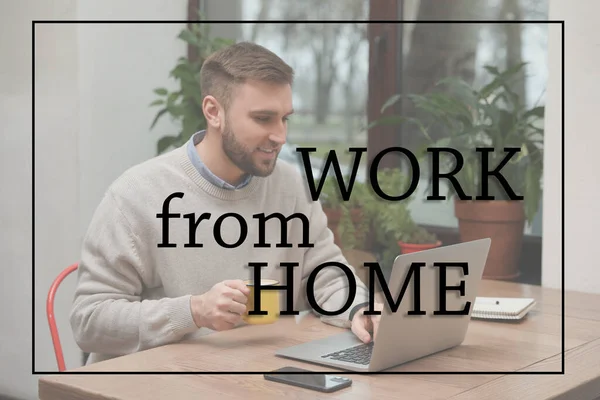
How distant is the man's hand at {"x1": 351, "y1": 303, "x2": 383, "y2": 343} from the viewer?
1.50m

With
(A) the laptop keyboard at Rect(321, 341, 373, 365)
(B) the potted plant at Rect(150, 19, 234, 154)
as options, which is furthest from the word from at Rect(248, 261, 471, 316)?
(B) the potted plant at Rect(150, 19, 234, 154)

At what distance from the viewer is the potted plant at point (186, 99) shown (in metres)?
2.84

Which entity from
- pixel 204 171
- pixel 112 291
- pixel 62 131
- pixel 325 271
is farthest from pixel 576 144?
pixel 62 131

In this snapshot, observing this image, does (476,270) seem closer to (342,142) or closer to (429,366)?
(429,366)

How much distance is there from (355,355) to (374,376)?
4.1 inches

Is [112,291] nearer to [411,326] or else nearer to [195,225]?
[195,225]

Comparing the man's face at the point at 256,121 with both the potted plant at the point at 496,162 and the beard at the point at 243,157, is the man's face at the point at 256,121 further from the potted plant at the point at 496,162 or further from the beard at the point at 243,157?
the potted plant at the point at 496,162

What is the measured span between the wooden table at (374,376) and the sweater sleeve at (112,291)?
142 mm

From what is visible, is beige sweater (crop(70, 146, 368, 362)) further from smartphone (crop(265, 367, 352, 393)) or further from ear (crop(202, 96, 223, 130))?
smartphone (crop(265, 367, 352, 393))

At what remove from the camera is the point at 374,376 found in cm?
129

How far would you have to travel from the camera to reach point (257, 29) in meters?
3.12

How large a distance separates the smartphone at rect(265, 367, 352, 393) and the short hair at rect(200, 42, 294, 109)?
1.92 feet

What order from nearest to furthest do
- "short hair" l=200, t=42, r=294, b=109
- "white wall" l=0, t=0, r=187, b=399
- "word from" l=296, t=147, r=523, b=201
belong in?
"short hair" l=200, t=42, r=294, b=109 → "word from" l=296, t=147, r=523, b=201 → "white wall" l=0, t=0, r=187, b=399

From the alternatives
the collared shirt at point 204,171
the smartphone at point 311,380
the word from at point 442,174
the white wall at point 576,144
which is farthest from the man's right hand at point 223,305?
the white wall at point 576,144
